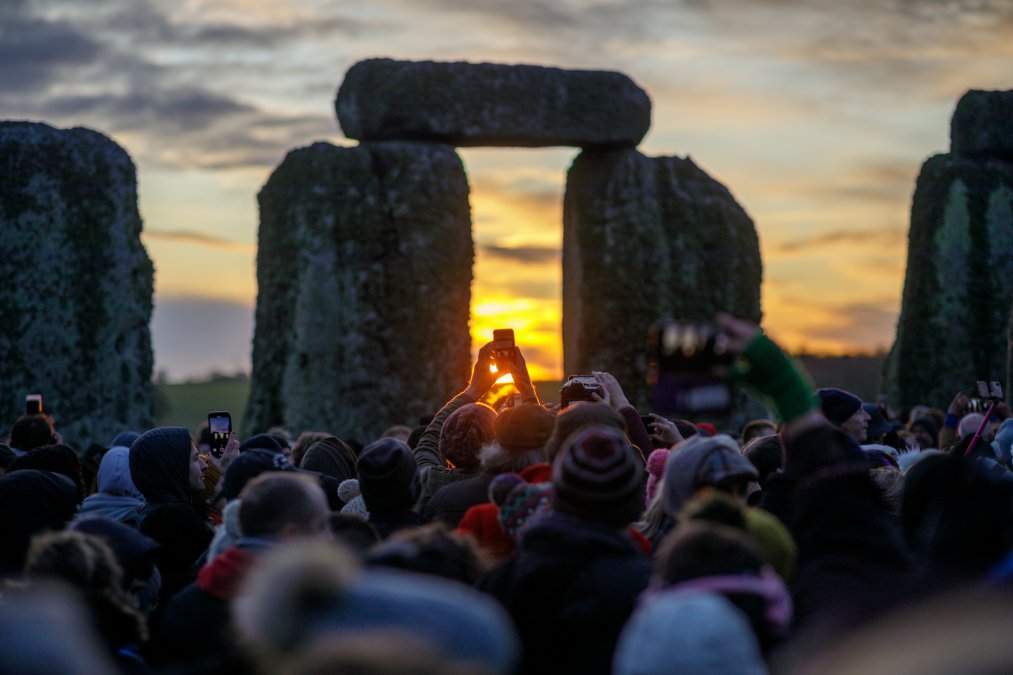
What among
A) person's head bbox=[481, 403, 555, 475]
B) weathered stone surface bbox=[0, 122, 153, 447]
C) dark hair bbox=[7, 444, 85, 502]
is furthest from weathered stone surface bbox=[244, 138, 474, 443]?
→ person's head bbox=[481, 403, 555, 475]

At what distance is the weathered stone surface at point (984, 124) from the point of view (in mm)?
18734

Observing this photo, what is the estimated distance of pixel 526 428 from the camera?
5.56 meters

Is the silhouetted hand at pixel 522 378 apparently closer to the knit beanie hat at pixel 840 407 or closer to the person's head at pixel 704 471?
the knit beanie hat at pixel 840 407

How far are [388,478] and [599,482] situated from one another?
1.32m

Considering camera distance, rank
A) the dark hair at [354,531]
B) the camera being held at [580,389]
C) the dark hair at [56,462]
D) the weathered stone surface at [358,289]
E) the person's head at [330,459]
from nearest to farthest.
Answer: the dark hair at [354,531]
the camera being held at [580,389]
the dark hair at [56,462]
the person's head at [330,459]
the weathered stone surface at [358,289]

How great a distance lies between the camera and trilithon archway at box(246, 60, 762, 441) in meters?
16.7

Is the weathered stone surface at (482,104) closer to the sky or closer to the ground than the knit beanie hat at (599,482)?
closer to the sky

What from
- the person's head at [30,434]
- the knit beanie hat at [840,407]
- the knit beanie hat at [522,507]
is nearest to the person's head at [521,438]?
the knit beanie hat at [522,507]

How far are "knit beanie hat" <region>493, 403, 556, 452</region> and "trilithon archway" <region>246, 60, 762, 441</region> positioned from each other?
11.1 metres

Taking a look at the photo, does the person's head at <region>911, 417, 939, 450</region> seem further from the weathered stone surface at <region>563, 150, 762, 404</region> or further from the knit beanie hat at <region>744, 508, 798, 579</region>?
the knit beanie hat at <region>744, 508, 798, 579</region>

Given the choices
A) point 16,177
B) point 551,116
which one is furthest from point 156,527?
point 551,116

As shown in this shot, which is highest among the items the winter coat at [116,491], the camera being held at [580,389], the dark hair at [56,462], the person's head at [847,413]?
the camera being held at [580,389]

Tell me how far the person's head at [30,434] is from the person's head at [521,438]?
3613 millimetres

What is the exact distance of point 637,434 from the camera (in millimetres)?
6207
